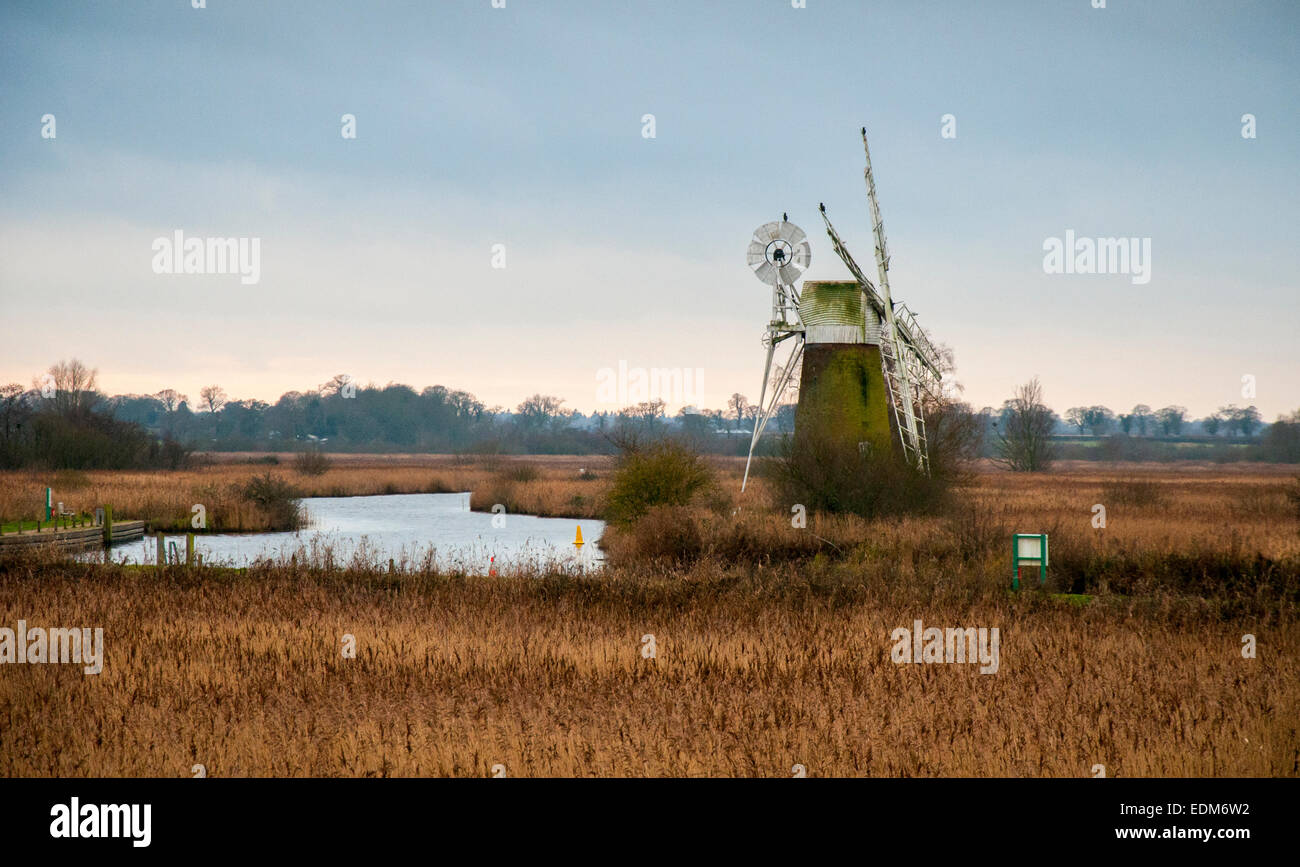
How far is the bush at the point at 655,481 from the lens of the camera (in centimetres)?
2730

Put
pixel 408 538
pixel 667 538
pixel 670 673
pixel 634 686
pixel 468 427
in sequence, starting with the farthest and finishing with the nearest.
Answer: pixel 468 427, pixel 408 538, pixel 667 538, pixel 670 673, pixel 634 686

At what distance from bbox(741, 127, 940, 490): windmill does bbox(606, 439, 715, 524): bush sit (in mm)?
3457

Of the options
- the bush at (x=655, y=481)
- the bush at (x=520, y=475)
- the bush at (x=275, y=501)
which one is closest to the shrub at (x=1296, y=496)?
the bush at (x=655, y=481)

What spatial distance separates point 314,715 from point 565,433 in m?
106

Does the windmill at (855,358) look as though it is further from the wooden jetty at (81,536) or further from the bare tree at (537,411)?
the bare tree at (537,411)

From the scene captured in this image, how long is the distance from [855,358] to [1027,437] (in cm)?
3482

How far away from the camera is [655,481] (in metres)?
27.4

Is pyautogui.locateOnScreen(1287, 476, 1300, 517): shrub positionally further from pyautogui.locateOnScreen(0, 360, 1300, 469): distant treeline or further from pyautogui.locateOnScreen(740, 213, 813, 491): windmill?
pyautogui.locateOnScreen(0, 360, 1300, 469): distant treeline

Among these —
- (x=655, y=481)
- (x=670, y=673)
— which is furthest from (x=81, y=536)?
(x=670, y=673)

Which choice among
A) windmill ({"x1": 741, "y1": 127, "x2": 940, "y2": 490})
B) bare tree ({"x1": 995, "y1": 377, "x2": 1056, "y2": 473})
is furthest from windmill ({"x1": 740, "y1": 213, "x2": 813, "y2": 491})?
bare tree ({"x1": 995, "y1": 377, "x2": 1056, "y2": 473})

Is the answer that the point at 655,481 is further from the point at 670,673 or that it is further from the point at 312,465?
the point at 312,465

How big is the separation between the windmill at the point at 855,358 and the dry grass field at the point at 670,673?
10.9 meters

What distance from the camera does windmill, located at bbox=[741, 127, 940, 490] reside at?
98.1 feet
